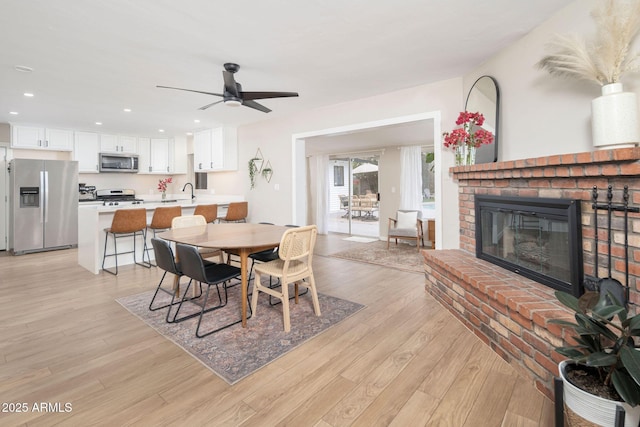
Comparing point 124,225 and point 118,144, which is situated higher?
point 118,144

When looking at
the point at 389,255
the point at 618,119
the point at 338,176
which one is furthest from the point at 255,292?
the point at 338,176

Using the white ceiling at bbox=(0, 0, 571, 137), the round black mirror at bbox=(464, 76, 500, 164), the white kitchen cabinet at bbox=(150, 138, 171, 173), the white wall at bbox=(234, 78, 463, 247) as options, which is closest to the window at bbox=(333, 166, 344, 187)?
the white wall at bbox=(234, 78, 463, 247)

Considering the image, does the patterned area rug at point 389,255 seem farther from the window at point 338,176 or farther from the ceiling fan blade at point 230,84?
the ceiling fan blade at point 230,84

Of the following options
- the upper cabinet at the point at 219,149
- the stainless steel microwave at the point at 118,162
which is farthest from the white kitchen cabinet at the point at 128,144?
the upper cabinet at the point at 219,149

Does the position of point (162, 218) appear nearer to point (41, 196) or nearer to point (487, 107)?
point (41, 196)

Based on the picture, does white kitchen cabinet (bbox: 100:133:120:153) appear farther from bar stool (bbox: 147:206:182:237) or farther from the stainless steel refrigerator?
bar stool (bbox: 147:206:182:237)

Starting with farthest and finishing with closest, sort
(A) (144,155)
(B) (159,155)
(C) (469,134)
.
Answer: (B) (159,155) < (A) (144,155) < (C) (469,134)

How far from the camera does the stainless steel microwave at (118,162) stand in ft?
22.2

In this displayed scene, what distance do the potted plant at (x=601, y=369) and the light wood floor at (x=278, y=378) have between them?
36cm

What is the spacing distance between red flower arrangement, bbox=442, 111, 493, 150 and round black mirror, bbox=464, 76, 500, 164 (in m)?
0.05

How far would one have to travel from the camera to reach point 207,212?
5160 millimetres

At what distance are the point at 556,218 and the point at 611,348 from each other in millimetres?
1119

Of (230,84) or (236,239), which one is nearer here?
(236,239)

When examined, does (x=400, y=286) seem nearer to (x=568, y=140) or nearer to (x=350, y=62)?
(x=568, y=140)
